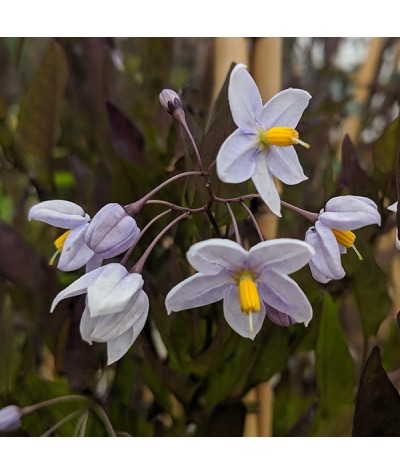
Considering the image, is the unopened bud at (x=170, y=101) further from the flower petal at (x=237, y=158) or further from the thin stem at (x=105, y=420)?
the thin stem at (x=105, y=420)

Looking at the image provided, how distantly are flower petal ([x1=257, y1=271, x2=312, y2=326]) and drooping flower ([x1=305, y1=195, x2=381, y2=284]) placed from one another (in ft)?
0.07

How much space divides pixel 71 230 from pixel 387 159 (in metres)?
0.26

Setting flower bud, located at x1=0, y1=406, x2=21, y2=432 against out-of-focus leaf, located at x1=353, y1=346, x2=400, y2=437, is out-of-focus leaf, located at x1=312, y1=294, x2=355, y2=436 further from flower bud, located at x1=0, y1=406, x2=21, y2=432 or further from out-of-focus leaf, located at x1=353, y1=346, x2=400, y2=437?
flower bud, located at x1=0, y1=406, x2=21, y2=432

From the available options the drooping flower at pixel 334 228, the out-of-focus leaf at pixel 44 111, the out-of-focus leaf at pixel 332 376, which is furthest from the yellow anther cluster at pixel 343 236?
the out-of-focus leaf at pixel 44 111

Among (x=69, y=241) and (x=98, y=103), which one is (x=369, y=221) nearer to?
(x=69, y=241)

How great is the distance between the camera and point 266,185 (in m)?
0.33

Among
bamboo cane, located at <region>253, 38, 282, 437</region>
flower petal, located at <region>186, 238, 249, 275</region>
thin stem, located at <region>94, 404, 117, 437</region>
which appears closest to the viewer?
flower petal, located at <region>186, 238, 249, 275</region>

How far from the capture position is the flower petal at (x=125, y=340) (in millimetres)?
341

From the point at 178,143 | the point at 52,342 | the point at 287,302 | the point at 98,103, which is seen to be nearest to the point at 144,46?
the point at 98,103

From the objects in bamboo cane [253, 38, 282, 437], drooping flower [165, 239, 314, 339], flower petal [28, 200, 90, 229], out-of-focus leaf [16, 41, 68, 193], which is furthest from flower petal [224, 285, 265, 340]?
out-of-focus leaf [16, 41, 68, 193]

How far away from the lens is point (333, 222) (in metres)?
0.35

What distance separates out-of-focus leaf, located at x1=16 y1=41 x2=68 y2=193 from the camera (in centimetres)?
57

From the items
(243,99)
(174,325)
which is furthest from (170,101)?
(174,325)

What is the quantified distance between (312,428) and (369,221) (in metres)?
0.24
